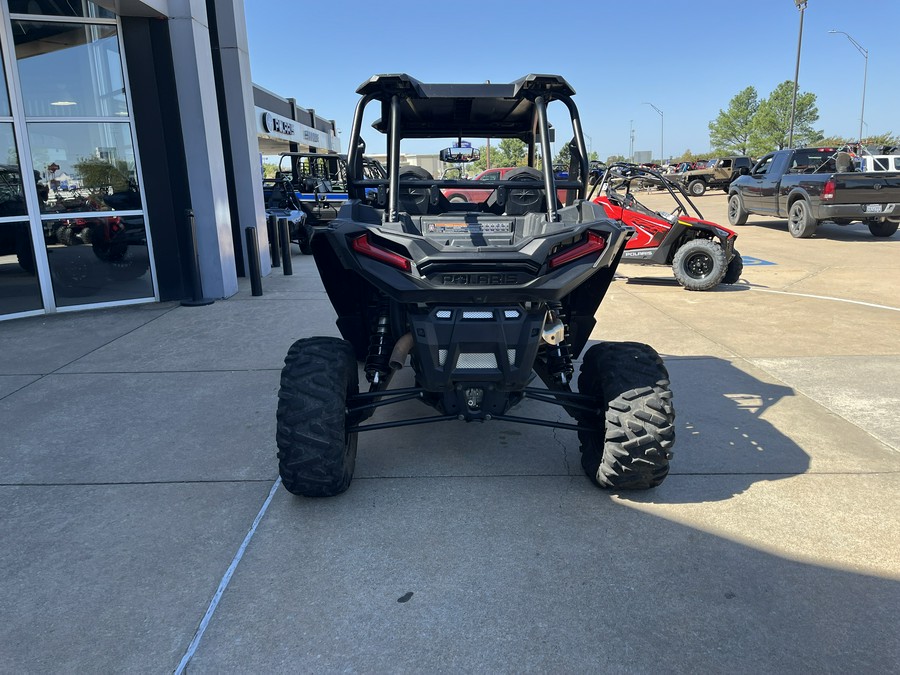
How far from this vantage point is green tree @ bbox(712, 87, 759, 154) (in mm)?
67750

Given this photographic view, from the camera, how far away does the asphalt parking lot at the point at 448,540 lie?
2303mm

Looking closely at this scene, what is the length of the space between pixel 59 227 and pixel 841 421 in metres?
8.51

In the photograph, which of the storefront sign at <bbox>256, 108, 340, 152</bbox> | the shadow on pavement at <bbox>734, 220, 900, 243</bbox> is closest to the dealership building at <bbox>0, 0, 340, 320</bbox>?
the shadow on pavement at <bbox>734, 220, 900, 243</bbox>

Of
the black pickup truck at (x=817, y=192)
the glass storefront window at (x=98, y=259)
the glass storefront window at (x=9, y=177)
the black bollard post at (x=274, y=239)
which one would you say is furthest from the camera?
the black pickup truck at (x=817, y=192)

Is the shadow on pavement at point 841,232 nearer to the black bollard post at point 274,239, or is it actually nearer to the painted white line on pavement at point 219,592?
the black bollard post at point 274,239

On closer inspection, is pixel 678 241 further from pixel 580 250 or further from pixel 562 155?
pixel 580 250

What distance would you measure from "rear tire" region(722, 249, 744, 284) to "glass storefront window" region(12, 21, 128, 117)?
27.1ft

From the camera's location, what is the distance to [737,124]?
2702 inches

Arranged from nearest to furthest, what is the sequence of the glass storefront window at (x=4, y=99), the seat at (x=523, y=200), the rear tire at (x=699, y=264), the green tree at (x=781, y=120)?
1. the seat at (x=523, y=200)
2. the glass storefront window at (x=4, y=99)
3. the rear tire at (x=699, y=264)
4. the green tree at (x=781, y=120)

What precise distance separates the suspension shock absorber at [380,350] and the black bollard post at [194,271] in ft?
18.6

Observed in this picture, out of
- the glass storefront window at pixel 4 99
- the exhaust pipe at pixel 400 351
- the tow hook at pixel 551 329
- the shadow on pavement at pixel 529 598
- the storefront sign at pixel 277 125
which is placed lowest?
the shadow on pavement at pixel 529 598

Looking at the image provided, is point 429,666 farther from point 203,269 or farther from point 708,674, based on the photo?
point 203,269

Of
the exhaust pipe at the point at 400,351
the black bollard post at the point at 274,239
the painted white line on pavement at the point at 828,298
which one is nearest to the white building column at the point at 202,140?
the black bollard post at the point at 274,239

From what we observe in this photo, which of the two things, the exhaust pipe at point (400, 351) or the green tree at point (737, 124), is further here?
the green tree at point (737, 124)
